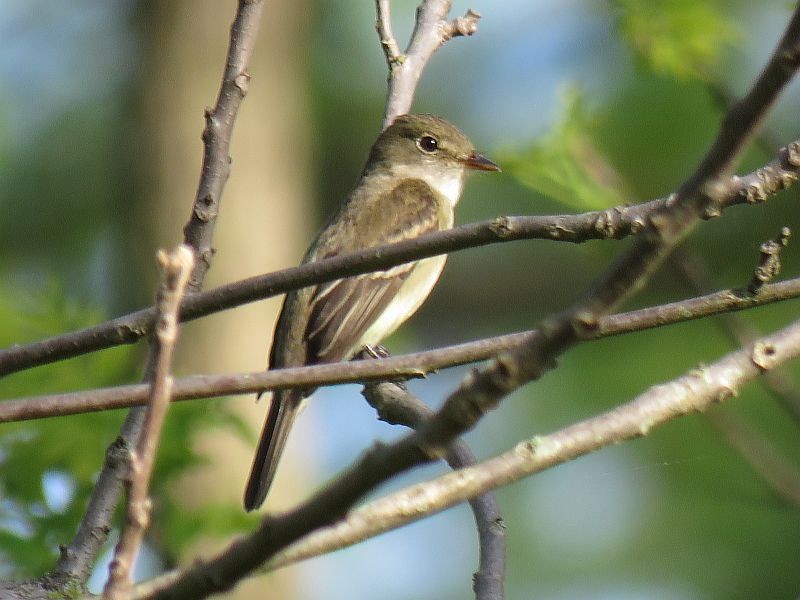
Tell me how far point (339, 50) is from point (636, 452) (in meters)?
5.05

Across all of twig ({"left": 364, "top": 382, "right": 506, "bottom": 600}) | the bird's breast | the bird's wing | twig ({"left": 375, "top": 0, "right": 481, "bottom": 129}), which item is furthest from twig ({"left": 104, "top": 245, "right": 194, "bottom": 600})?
the bird's breast

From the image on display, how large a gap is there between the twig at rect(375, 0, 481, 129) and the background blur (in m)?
2.58

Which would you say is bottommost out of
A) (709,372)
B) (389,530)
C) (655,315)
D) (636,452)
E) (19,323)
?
(389,530)

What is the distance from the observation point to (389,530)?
5.95ft

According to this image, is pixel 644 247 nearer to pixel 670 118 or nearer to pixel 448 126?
pixel 448 126

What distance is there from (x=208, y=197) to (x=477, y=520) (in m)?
0.97

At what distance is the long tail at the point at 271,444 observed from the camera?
473 cm

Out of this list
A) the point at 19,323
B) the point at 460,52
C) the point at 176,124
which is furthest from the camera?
the point at 460,52

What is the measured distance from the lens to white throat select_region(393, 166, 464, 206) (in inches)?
256

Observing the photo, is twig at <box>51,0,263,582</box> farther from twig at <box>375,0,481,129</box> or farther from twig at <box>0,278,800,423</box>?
twig at <box>375,0,481,129</box>

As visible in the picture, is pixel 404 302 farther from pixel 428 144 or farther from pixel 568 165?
pixel 568 165

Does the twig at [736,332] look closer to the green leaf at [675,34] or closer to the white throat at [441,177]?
the green leaf at [675,34]

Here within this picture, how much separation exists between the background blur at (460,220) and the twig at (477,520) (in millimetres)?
2958

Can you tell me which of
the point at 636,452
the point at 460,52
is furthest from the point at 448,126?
the point at 460,52
